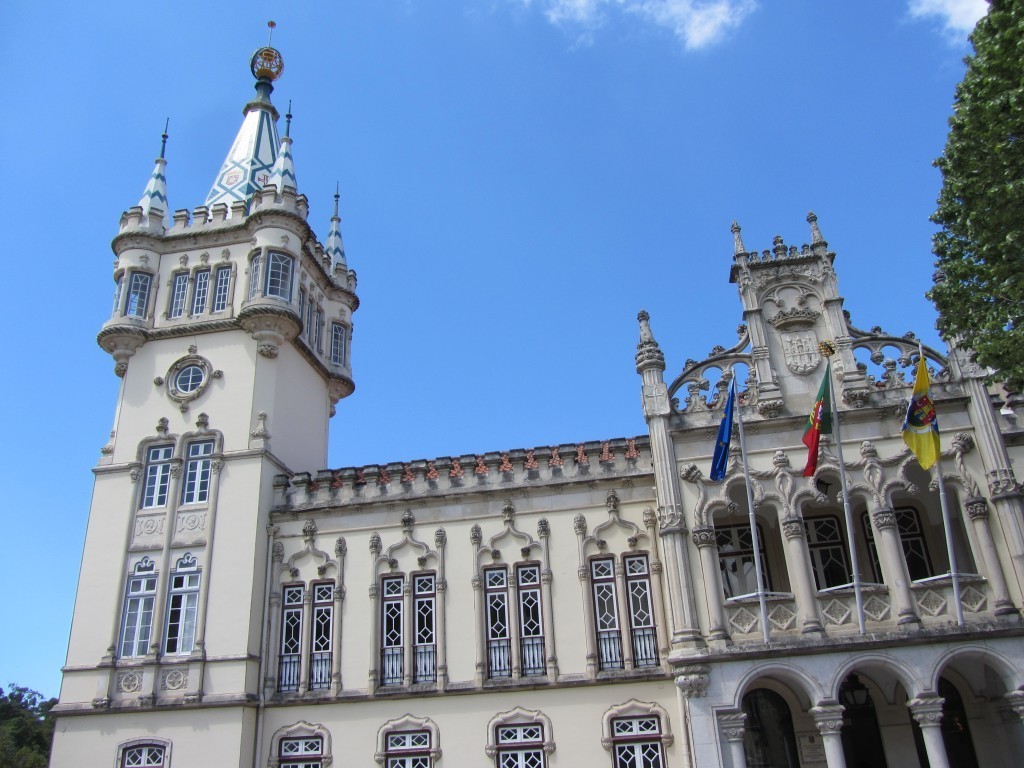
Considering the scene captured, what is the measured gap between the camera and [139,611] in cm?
2381

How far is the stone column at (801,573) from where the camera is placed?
19.3m

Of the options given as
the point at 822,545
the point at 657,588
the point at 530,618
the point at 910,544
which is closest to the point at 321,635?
the point at 530,618

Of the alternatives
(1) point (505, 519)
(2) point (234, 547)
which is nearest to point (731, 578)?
(1) point (505, 519)

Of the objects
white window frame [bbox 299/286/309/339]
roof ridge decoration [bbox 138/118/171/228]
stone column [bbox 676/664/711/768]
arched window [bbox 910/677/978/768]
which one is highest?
roof ridge decoration [bbox 138/118/171/228]

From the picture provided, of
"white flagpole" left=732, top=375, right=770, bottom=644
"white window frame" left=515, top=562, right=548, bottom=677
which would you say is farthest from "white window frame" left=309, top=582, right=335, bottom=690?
"white flagpole" left=732, top=375, right=770, bottom=644

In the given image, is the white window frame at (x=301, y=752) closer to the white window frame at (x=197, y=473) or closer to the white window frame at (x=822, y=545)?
the white window frame at (x=197, y=473)

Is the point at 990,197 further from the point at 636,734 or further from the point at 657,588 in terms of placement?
the point at 636,734

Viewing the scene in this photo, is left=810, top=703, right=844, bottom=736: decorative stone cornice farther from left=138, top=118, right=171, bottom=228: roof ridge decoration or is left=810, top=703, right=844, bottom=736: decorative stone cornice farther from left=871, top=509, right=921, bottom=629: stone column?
left=138, top=118, right=171, bottom=228: roof ridge decoration

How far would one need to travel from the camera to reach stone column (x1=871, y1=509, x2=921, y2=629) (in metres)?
19.0

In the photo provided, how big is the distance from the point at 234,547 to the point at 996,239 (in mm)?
20081

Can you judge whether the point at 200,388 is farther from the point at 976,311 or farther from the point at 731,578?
the point at 976,311

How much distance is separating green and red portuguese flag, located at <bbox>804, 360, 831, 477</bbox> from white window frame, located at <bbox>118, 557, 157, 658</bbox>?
1781cm

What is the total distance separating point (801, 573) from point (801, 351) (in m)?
6.17

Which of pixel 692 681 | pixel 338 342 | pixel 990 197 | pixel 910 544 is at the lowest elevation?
pixel 692 681
